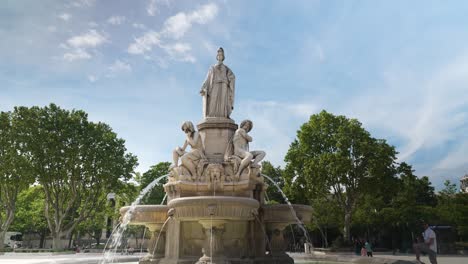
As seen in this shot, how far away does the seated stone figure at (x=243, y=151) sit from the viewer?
35.8ft

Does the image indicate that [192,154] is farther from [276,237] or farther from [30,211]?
[30,211]

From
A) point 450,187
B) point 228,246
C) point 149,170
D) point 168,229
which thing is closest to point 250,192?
point 228,246

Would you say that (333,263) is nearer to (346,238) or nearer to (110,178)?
(346,238)

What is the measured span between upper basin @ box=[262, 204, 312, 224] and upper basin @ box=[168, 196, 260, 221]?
5.22 feet

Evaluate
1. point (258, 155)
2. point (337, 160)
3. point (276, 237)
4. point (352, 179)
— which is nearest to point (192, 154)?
point (258, 155)

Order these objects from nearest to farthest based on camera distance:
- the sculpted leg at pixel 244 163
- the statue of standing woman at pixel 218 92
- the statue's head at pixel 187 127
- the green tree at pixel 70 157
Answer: the sculpted leg at pixel 244 163 < the statue's head at pixel 187 127 < the statue of standing woman at pixel 218 92 < the green tree at pixel 70 157

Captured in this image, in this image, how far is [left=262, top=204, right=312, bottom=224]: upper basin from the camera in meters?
11.1

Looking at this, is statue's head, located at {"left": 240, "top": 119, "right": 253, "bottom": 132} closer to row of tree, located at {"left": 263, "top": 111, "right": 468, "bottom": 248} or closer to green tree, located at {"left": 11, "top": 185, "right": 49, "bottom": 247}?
row of tree, located at {"left": 263, "top": 111, "right": 468, "bottom": 248}

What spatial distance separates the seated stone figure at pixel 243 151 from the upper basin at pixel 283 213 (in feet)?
4.62

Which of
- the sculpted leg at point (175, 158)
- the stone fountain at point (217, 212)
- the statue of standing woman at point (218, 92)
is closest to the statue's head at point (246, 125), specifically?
the stone fountain at point (217, 212)

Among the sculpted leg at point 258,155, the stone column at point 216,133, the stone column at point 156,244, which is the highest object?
the stone column at point 216,133

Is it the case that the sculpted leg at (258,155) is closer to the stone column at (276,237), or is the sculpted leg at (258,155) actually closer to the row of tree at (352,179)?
the stone column at (276,237)

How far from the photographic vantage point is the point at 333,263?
14828 mm

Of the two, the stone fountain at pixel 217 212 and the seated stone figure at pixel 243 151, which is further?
the seated stone figure at pixel 243 151
